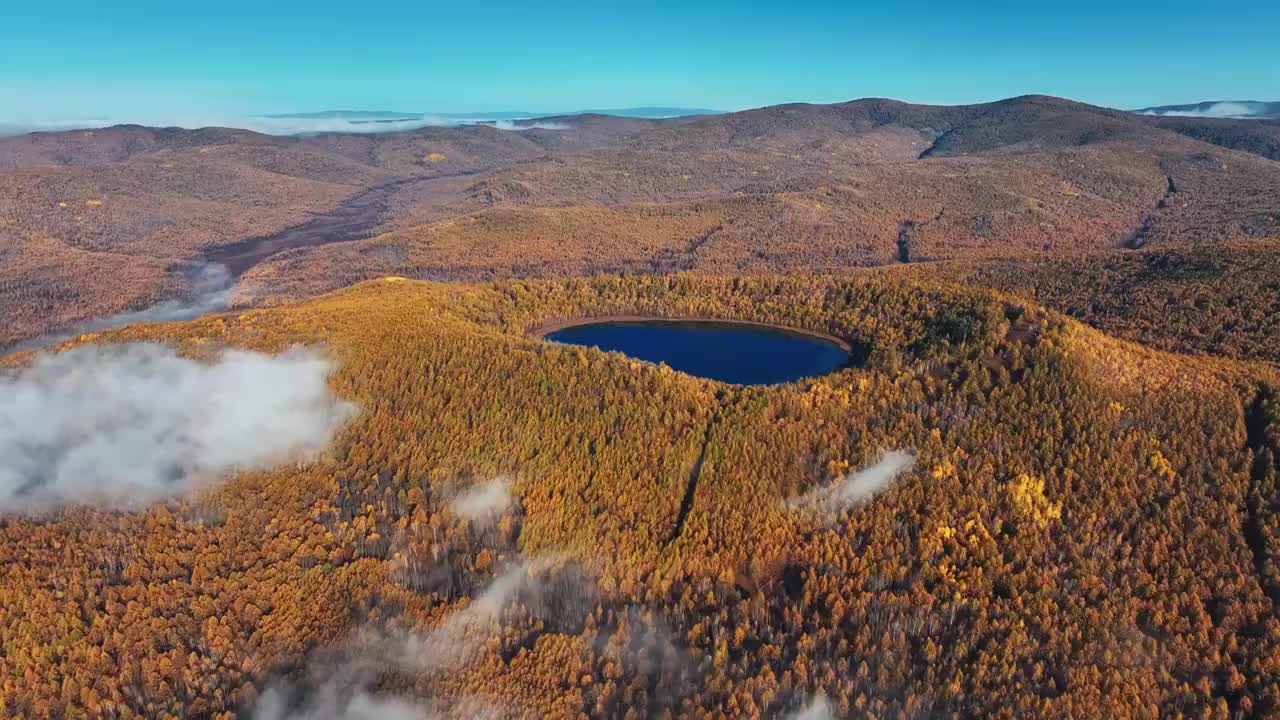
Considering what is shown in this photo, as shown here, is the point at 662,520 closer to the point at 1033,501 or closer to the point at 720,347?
the point at 1033,501

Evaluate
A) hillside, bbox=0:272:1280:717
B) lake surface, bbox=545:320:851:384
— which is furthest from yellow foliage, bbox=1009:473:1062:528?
lake surface, bbox=545:320:851:384

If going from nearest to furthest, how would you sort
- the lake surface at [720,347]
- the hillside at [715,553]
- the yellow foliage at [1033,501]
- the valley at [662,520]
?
the hillside at [715,553] < the valley at [662,520] < the yellow foliage at [1033,501] < the lake surface at [720,347]

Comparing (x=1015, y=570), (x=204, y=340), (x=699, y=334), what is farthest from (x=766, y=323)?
(x=204, y=340)

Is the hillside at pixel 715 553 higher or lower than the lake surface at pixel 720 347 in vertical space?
lower

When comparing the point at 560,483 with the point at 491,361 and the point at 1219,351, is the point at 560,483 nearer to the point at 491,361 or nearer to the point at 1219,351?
the point at 491,361

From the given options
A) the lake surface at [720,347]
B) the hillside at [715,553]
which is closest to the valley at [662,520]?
the hillside at [715,553]

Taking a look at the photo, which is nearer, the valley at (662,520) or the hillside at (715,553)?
the hillside at (715,553)

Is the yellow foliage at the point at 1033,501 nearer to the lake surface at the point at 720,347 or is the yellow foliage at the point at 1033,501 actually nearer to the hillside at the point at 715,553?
the hillside at the point at 715,553
